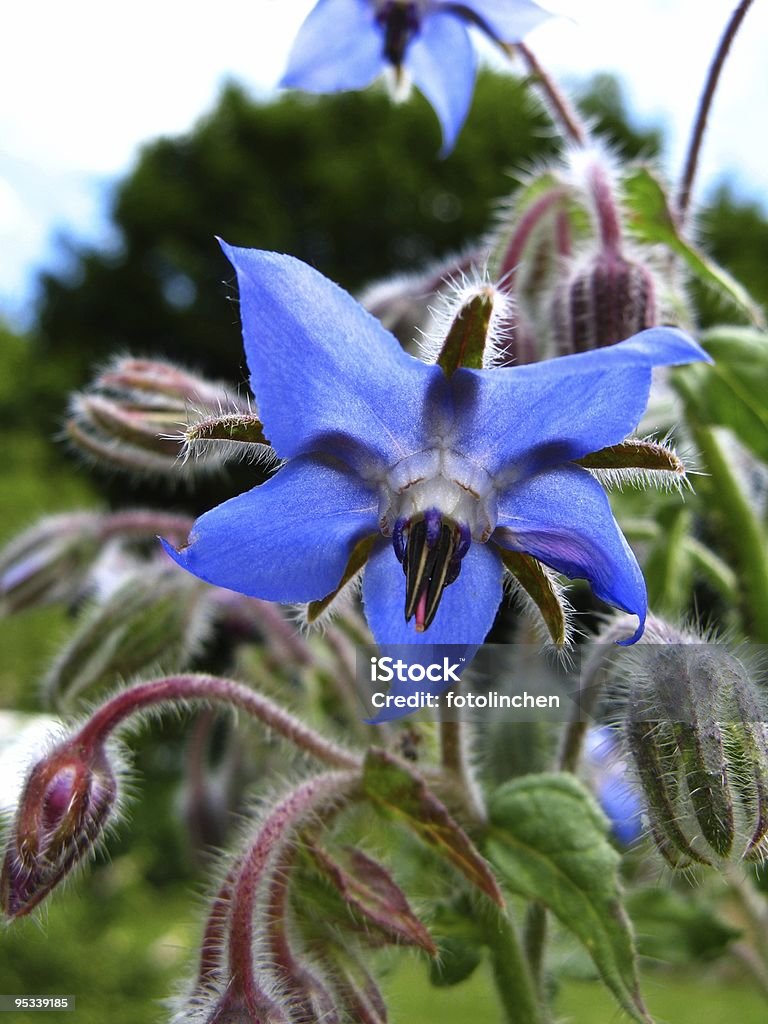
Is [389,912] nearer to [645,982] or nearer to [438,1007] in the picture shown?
[645,982]

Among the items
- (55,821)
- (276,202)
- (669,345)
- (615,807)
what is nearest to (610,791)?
(615,807)

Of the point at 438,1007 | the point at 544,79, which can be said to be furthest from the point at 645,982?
the point at 438,1007

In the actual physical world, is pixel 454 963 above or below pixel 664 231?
below

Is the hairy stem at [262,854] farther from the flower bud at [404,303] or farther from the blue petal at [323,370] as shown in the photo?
the flower bud at [404,303]

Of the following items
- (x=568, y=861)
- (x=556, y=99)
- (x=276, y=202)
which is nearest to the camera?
(x=568, y=861)

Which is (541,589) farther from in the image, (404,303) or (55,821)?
(404,303)

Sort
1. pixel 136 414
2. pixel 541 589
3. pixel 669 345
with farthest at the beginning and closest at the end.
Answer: pixel 136 414 → pixel 541 589 → pixel 669 345
